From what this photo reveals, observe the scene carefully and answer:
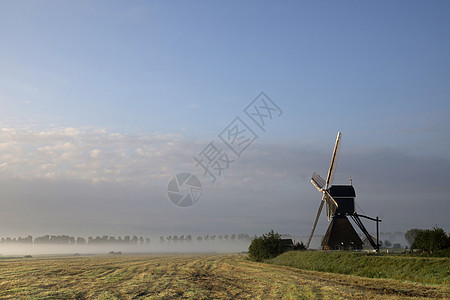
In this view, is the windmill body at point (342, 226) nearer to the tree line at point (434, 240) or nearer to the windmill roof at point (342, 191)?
the windmill roof at point (342, 191)

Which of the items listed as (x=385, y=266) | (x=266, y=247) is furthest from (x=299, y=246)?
(x=385, y=266)

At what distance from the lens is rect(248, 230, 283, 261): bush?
89.7 m

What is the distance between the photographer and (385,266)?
45.6 meters

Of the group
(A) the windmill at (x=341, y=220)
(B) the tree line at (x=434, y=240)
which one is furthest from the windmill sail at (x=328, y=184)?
(B) the tree line at (x=434, y=240)

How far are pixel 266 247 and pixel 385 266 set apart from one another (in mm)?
46360

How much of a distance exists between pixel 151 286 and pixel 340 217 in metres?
51.9

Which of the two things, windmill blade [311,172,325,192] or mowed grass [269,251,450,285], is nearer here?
mowed grass [269,251,450,285]

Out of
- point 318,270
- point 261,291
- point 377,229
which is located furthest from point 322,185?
point 261,291

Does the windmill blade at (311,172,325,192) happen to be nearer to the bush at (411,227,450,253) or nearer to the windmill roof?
the windmill roof

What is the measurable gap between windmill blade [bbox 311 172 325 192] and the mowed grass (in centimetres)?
2437

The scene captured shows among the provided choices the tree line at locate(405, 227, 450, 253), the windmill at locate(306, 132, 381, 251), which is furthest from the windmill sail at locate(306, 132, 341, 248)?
the tree line at locate(405, 227, 450, 253)

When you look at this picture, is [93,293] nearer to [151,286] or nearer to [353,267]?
[151,286]

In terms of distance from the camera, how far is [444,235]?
54.4 m

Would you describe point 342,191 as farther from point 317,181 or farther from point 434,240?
point 434,240
